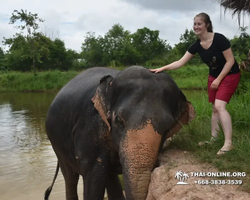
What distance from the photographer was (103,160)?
298cm

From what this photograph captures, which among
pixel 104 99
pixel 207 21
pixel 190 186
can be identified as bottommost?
pixel 190 186

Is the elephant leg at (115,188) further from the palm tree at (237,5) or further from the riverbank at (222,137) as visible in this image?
the palm tree at (237,5)

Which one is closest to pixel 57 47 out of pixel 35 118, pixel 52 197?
pixel 35 118

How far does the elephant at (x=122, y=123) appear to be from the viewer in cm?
226

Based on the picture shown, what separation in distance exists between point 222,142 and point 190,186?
803mm

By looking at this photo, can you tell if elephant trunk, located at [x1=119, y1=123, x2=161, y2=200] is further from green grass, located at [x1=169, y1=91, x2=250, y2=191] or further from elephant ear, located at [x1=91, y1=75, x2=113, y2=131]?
green grass, located at [x1=169, y1=91, x2=250, y2=191]

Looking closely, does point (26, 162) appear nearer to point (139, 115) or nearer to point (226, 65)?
point (226, 65)

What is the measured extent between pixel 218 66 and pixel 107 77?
41.7 inches

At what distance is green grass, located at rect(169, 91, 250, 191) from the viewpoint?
2660 millimetres

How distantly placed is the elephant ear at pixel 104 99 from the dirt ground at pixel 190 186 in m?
0.58

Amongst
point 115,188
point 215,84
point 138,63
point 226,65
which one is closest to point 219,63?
point 226,65

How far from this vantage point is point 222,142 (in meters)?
3.10

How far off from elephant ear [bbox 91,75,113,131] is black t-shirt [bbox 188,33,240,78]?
95 centimetres

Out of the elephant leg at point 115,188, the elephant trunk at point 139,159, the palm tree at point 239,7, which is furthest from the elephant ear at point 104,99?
the palm tree at point 239,7
